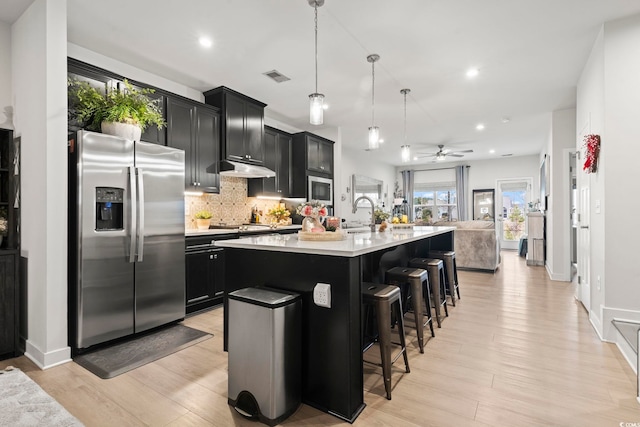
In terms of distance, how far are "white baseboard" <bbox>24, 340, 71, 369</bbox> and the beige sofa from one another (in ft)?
18.3

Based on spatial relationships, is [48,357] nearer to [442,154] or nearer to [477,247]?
[477,247]

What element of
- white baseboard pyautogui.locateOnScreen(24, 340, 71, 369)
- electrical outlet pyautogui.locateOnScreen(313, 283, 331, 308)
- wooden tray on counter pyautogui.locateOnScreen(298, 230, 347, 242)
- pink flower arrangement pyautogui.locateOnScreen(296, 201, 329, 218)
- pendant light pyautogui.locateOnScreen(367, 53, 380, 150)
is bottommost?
white baseboard pyautogui.locateOnScreen(24, 340, 71, 369)

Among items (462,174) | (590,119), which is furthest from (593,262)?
(462,174)

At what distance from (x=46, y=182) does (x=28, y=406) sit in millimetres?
1515

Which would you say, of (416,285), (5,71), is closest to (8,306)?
(5,71)

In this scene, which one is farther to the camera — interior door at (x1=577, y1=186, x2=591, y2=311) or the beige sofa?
the beige sofa

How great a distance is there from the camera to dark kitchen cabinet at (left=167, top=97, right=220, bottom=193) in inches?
153

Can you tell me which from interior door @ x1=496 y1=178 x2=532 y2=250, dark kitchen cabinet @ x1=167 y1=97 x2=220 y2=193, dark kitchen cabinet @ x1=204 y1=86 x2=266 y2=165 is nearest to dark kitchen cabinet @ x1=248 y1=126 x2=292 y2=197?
dark kitchen cabinet @ x1=204 y1=86 x2=266 y2=165

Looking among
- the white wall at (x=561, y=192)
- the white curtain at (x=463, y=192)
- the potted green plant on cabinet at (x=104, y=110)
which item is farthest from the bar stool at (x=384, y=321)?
the white curtain at (x=463, y=192)

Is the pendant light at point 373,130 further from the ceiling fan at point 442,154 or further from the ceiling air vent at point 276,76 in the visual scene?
the ceiling fan at point 442,154

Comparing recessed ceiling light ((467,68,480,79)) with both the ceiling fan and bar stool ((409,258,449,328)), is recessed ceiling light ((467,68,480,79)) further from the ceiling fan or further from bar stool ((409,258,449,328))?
the ceiling fan

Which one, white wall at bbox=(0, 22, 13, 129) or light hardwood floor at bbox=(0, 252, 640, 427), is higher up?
white wall at bbox=(0, 22, 13, 129)

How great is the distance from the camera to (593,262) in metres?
3.35

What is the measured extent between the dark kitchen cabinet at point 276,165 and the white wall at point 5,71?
2946mm
